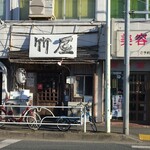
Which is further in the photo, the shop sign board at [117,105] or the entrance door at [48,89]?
the entrance door at [48,89]

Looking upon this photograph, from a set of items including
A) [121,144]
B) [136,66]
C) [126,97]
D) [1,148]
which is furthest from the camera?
[136,66]

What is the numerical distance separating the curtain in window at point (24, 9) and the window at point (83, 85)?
414cm

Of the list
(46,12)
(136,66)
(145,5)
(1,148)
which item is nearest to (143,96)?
(136,66)

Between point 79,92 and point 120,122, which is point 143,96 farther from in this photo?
point 79,92

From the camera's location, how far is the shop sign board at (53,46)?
19.6 metres

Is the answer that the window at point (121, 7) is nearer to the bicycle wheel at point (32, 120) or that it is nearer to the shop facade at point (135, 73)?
the shop facade at point (135, 73)

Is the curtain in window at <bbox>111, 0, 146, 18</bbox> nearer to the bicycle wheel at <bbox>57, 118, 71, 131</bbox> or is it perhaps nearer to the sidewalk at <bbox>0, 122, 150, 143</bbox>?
the bicycle wheel at <bbox>57, 118, 71, 131</bbox>

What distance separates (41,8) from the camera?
65.8 feet

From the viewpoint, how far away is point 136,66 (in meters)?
19.9

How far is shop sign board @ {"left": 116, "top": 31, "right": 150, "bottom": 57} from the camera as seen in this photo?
19.1m

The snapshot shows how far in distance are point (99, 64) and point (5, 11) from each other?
5.56m

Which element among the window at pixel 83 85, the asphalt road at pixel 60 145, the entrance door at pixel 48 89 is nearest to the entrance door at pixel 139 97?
the window at pixel 83 85

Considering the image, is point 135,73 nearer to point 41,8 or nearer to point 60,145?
point 41,8

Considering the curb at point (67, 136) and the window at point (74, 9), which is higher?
the window at point (74, 9)
